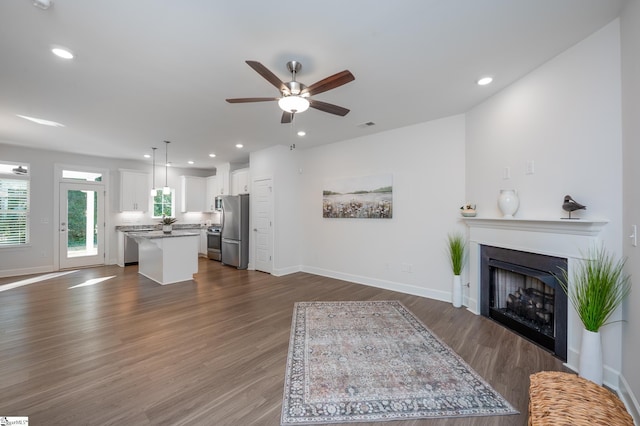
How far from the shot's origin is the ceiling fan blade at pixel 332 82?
2.06m

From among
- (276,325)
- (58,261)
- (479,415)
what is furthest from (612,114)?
(58,261)

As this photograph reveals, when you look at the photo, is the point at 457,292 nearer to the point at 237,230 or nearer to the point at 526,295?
the point at 526,295

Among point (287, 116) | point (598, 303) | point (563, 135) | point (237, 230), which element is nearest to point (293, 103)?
point (287, 116)

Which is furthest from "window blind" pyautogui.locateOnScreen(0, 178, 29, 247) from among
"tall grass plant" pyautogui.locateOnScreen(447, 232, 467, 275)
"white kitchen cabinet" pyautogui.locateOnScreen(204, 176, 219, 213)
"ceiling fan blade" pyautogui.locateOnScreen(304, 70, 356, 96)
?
"tall grass plant" pyautogui.locateOnScreen(447, 232, 467, 275)

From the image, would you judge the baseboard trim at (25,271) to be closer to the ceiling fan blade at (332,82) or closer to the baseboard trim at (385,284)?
the baseboard trim at (385,284)

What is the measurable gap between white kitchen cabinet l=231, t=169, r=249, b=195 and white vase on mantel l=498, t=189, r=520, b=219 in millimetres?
5315

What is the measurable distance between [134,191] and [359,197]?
6.04 metres

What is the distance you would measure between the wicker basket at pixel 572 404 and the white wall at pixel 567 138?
847 mm

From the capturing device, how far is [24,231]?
555 centimetres

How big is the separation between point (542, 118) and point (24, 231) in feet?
30.0

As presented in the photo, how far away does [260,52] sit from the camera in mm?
2322

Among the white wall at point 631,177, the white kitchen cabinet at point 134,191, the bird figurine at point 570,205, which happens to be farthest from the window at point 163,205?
the white wall at point 631,177

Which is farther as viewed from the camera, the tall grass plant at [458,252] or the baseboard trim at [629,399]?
the tall grass plant at [458,252]

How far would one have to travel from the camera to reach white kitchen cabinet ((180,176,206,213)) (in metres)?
7.77
